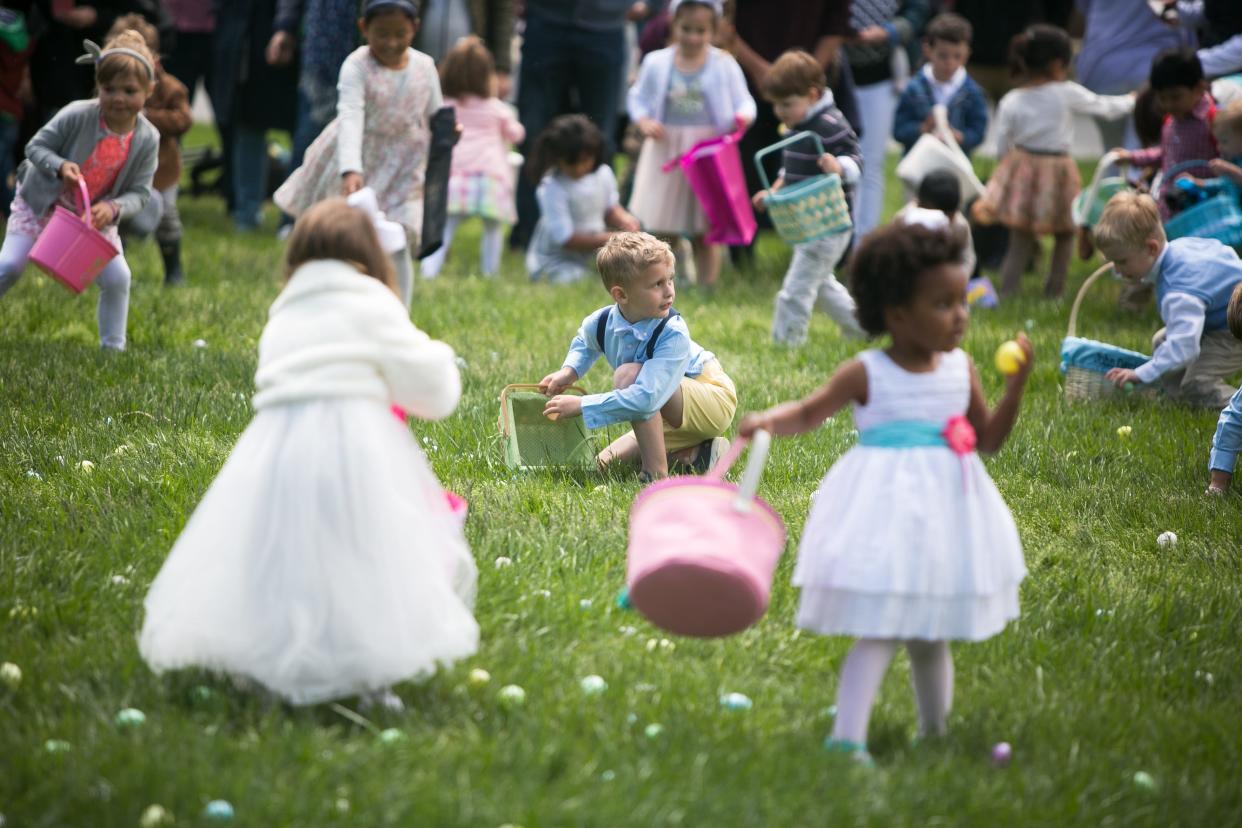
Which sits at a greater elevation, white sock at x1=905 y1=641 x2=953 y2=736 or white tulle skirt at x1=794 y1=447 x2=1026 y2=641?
white tulle skirt at x1=794 y1=447 x2=1026 y2=641

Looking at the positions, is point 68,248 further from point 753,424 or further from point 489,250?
point 489,250

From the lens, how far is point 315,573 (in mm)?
2814

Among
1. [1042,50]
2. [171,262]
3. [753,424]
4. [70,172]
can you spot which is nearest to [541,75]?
[171,262]

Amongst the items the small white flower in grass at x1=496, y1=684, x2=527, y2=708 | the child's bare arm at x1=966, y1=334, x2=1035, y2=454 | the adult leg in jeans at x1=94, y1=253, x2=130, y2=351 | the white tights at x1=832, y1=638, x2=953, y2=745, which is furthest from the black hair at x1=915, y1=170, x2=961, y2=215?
the small white flower in grass at x1=496, y1=684, x2=527, y2=708

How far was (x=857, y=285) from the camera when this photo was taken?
9.83 ft

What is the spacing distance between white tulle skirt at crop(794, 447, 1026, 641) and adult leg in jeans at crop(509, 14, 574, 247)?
6473 millimetres

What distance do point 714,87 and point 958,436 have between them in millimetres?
5910

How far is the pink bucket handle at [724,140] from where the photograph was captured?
793 centimetres

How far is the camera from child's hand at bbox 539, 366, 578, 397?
4590 mm

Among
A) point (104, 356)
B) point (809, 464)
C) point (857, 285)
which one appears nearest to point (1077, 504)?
point (809, 464)

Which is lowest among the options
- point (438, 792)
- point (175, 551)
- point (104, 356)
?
point (104, 356)

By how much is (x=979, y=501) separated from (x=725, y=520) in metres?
0.54

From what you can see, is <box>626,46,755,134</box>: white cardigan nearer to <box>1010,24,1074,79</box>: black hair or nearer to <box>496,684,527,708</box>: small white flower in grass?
<box>1010,24,1074,79</box>: black hair

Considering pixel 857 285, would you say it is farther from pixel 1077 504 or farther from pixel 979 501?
pixel 1077 504
